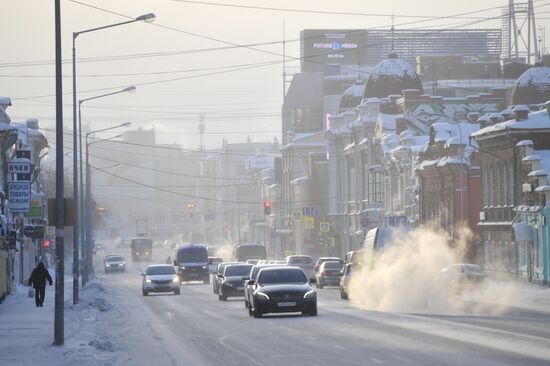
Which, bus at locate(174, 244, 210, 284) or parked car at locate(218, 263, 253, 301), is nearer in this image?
parked car at locate(218, 263, 253, 301)

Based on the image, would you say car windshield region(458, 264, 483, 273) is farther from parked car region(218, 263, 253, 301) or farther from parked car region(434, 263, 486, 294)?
parked car region(218, 263, 253, 301)

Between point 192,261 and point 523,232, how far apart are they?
26.5 m

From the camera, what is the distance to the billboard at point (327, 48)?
186625 mm

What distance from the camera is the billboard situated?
18662 cm

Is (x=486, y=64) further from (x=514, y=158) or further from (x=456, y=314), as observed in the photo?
(x=456, y=314)

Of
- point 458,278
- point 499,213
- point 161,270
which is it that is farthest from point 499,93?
point 458,278

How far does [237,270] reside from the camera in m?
56.5

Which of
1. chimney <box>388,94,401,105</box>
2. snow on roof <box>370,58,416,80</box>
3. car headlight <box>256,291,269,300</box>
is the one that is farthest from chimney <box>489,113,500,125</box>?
car headlight <box>256,291,269,300</box>

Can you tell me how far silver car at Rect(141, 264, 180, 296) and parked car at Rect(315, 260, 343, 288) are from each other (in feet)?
33.1

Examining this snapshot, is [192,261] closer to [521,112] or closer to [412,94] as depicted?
[412,94]

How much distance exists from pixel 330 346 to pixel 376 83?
86.3 meters

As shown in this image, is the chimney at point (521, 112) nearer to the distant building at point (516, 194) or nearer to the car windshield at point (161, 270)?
the distant building at point (516, 194)

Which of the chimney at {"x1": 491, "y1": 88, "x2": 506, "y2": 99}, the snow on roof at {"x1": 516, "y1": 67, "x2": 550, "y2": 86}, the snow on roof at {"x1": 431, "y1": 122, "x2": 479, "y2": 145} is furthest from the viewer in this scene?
the chimney at {"x1": 491, "y1": 88, "x2": 506, "y2": 99}

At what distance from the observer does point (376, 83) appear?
11119 centimetres
